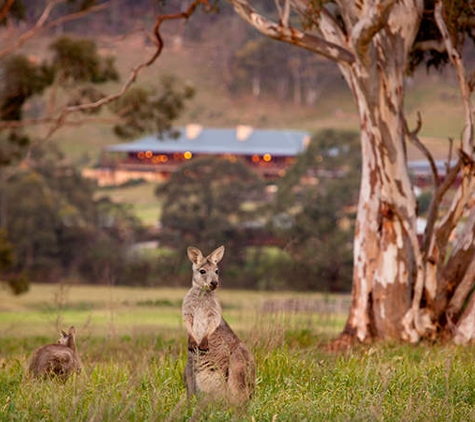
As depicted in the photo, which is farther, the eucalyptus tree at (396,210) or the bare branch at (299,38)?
the eucalyptus tree at (396,210)

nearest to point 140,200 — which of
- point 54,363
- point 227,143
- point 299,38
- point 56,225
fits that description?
point 56,225

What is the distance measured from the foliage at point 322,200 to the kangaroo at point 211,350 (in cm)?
3108

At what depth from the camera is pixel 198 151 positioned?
175 ft

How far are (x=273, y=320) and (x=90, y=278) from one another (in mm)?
33548

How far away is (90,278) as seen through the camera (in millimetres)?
41531

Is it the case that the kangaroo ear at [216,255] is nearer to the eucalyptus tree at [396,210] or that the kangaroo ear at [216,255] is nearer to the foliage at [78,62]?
the eucalyptus tree at [396,210]

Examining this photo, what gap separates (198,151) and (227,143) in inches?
93.1

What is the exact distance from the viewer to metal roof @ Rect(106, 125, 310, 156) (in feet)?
176

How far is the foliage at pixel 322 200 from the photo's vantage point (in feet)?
124

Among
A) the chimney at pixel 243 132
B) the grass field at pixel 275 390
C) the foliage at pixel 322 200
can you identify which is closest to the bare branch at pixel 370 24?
the grass field at pixel 275 390

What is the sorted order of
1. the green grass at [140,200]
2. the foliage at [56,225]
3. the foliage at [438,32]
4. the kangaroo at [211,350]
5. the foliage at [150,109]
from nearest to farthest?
the kangaroo at [211,350] → the foliage at [438,32] → the foliage at [150,109] → the foliage at [56,225] → the green grass at [140,200]

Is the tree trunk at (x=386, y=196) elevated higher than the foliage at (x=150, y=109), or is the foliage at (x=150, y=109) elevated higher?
the foliage at (x=150, y=109)

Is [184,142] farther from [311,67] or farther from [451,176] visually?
Answer: [451,176]

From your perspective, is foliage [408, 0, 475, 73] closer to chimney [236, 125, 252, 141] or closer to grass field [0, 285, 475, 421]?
grass field [0, 285, 475, 421]
